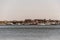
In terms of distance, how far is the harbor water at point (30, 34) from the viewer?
1288 mm

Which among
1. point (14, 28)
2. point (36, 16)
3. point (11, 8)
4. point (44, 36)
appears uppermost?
point (11, 8)

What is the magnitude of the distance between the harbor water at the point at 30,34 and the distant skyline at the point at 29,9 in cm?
14

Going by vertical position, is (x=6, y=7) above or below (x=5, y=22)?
above

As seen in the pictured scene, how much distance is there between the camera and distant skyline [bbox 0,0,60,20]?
1.33 meters

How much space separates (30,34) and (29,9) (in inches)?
11.6

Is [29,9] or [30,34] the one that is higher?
[29,9]

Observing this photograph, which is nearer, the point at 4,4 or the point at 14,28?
the point at 14,28

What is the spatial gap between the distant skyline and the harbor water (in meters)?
0.14

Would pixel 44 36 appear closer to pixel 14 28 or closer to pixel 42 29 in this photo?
pixel 42 29

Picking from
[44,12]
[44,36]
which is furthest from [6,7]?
[44,36]

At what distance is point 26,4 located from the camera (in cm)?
137

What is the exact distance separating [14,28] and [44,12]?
40 cm

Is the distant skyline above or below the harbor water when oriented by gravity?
above

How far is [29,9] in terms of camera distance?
135 centimetres
